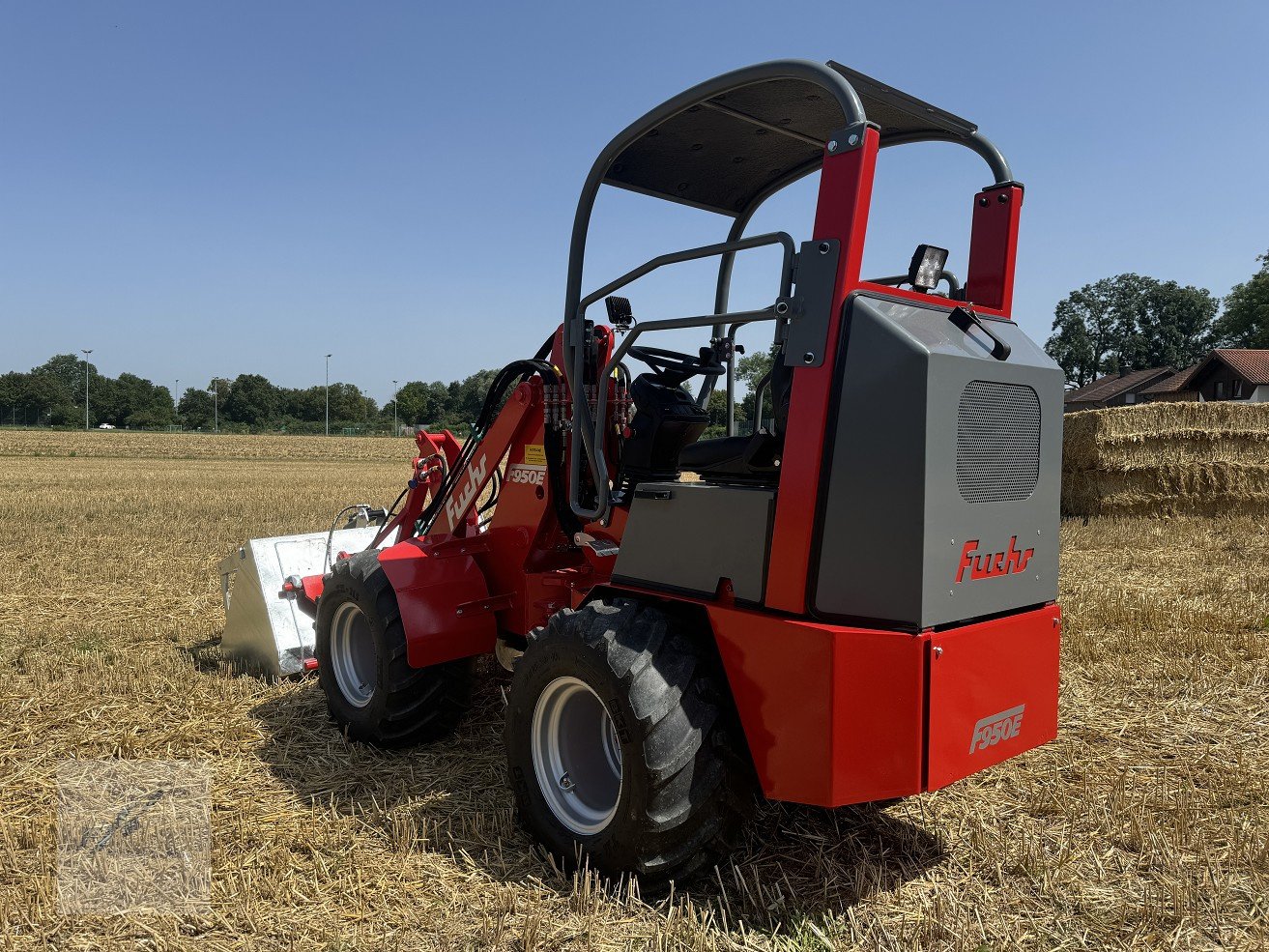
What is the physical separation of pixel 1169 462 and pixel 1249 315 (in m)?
62.8

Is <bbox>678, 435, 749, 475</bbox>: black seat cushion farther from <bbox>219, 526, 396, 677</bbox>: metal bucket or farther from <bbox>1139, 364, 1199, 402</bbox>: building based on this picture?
<bbox>1139, 364, 1199, 402</bbox>: building

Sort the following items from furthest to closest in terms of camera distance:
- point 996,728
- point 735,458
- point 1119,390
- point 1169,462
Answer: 1. point 1119,390
2. point 1169,462
3. point 735,458
4. point 996,728

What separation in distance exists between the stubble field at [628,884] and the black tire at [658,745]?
125mm

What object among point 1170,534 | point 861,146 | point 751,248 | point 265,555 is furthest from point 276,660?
point 1170,534

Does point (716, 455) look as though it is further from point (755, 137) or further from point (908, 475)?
point (755, 137)

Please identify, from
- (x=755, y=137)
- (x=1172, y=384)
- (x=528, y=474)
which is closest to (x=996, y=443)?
(x=755, y=137)

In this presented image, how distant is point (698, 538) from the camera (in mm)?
3143

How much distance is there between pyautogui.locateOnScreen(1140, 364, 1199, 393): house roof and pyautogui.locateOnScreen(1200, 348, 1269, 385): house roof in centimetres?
361

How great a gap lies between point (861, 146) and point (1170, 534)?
10.5 meters

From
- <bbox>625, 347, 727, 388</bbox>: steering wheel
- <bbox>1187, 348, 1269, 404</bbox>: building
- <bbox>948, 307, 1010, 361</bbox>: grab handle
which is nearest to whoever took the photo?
<bbox>948, 307, 1010, 361</bbox>: grab handle

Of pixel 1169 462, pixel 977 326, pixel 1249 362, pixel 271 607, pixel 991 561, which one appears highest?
pixel 1249 362

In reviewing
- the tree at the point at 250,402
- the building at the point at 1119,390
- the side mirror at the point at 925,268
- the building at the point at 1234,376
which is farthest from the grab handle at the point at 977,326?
the tree at the point at 250,402

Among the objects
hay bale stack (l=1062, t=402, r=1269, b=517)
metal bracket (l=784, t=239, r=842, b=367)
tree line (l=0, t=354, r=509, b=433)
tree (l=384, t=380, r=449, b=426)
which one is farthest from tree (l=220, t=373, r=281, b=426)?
metal bracket (l=784, t=239, r=842, b=367)

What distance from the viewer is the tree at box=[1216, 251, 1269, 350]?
61.8m
